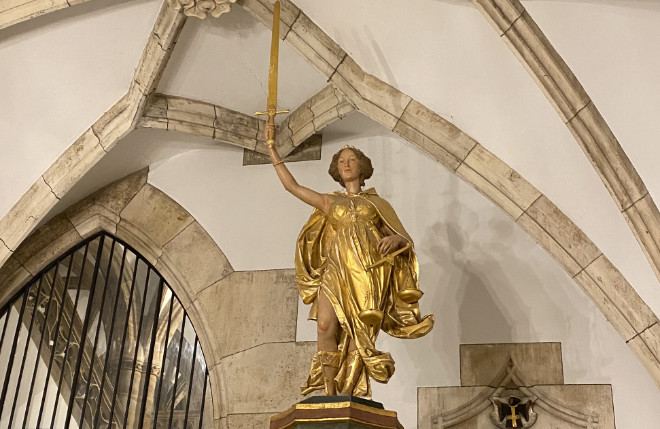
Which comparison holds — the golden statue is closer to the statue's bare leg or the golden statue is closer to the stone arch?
the statue's bare leg

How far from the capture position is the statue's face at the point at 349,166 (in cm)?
473

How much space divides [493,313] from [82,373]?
15.3 feet

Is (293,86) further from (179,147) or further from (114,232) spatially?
(114,232)

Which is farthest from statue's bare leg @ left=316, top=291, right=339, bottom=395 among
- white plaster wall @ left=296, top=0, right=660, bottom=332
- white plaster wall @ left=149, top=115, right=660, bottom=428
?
white plaster wall @ left=296, top=0, right=660, bottom=332

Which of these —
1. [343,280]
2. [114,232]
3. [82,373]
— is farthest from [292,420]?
[82,373]

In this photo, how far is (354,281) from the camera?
440 centimetres

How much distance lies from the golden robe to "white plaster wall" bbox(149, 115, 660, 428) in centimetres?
113

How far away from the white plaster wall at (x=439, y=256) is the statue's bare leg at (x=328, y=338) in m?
1.23

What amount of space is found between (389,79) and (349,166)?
40.2 inches

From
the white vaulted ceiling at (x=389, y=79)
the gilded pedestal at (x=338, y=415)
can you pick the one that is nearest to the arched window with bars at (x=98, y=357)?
the white vaulted ceiling at (x=389, y=79)

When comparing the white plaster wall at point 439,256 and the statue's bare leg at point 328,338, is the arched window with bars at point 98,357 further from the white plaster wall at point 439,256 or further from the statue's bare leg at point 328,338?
the statue's bare leg at point 328,338

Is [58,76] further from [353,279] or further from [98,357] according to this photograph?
[98,357]

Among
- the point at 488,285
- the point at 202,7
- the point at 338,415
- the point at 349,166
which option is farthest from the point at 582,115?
the point at 202,7

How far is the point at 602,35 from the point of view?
4.46 meters
